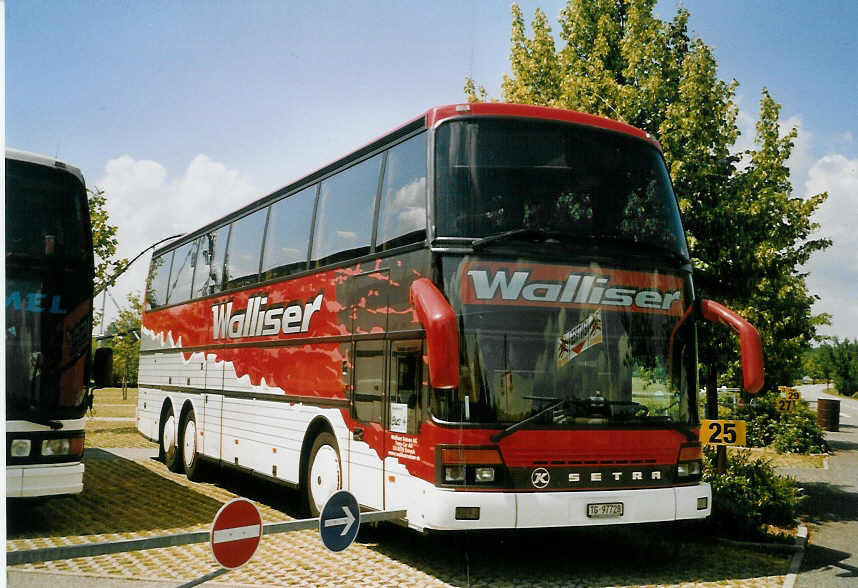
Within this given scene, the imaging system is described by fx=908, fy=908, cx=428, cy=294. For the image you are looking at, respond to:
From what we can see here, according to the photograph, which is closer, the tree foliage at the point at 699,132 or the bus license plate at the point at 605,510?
the bus license plate at the point at 605,510

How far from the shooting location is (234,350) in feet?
39.3

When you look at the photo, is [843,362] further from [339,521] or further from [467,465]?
[339,521]

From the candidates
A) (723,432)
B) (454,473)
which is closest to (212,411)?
(454,473)

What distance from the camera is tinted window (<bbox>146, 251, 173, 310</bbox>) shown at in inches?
609

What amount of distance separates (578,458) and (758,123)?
9.75 m

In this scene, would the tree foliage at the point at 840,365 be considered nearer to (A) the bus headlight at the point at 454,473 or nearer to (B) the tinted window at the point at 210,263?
(B) the tinted window at the point at 210,263

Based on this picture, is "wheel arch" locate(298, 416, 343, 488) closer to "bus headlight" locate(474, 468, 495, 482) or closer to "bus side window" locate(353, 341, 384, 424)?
"bus side window" locate(353, 341, 384, 424)

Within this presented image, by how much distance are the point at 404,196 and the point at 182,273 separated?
745cm

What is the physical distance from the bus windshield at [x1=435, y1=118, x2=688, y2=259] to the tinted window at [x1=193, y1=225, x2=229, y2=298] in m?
5.72

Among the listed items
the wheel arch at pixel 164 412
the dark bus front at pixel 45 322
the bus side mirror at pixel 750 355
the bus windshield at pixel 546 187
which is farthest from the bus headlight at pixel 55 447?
the wheel arch at pixel 164 412

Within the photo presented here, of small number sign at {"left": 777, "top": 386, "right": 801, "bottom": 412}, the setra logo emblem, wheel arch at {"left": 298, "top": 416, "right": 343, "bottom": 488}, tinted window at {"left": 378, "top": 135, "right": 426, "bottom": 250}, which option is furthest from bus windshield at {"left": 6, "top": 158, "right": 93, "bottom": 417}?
small number sign at {"left": 777, "top": 386, "right": 801, "bottom": 412}

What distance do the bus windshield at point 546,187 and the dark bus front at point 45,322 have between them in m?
3.49

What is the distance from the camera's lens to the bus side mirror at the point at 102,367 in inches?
354

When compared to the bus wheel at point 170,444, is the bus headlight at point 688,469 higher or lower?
higher
